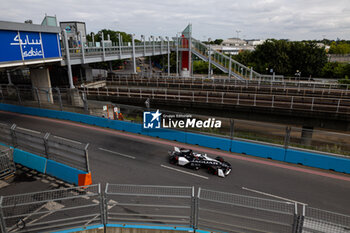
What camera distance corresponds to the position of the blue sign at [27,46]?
59.6 feet

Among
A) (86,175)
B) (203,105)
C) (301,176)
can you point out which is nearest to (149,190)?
(86,175)

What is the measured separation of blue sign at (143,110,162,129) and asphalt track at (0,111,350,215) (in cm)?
119

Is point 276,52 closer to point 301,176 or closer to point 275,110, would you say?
point 275,110

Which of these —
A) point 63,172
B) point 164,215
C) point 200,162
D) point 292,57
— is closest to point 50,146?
point 63,172

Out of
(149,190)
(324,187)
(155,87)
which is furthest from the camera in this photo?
(155,87)

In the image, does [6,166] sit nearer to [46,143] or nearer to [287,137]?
[46,143]

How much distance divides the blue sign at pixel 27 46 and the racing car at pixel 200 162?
1600cm

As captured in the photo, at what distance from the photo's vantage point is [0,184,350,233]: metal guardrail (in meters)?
6.17

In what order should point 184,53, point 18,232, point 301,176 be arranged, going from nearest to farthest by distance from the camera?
point 18,232 → point 301,176 → point 184,53

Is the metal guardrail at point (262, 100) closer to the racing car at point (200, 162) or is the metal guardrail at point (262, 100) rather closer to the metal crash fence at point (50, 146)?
the racing car at point (200, 162)

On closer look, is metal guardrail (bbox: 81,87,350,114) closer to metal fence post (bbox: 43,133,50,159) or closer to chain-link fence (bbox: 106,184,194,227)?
chain-link fence (bbox: 106,184,194,227)

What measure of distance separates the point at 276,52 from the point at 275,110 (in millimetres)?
38946

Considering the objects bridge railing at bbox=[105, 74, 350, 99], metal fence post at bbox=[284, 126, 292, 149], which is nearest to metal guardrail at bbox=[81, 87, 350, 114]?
bridge railing at bbox=[105, 74, 350, 99]

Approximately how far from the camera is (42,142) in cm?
1076
